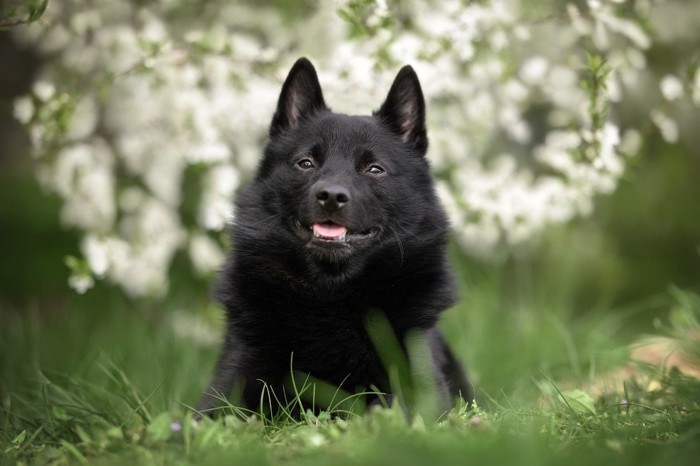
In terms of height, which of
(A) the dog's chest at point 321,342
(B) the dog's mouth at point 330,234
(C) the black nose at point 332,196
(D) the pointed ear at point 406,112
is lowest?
(A) the dog's chest at point 321,342

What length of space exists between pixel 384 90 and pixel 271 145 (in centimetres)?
134

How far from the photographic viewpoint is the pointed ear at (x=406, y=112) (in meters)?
3.42

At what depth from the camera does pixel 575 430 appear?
2602 millimetres

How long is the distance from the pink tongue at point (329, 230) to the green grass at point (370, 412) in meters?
0.70

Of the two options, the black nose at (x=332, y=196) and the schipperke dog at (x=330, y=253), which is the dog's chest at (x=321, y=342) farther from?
the black nose at (x=332, y=196)

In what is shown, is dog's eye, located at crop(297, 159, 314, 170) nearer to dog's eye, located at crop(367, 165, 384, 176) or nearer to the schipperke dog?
the schipperke dog

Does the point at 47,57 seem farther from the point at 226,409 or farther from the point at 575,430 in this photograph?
the point at 575,430

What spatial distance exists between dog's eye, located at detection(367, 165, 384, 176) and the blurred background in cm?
71

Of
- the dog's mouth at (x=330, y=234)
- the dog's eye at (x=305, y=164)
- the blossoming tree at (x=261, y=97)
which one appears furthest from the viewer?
the blossoming tree at (x=261, y=97)

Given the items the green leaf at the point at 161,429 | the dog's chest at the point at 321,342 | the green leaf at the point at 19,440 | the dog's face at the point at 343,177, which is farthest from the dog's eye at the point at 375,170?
the green leaf at the point at 19,440

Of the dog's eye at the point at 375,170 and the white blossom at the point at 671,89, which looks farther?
the white blossom at the point at 671,89

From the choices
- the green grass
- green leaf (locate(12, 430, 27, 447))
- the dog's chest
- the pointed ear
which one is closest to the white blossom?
the green grass

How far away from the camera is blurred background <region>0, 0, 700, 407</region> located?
4.02 metres

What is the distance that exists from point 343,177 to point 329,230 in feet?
0.73
